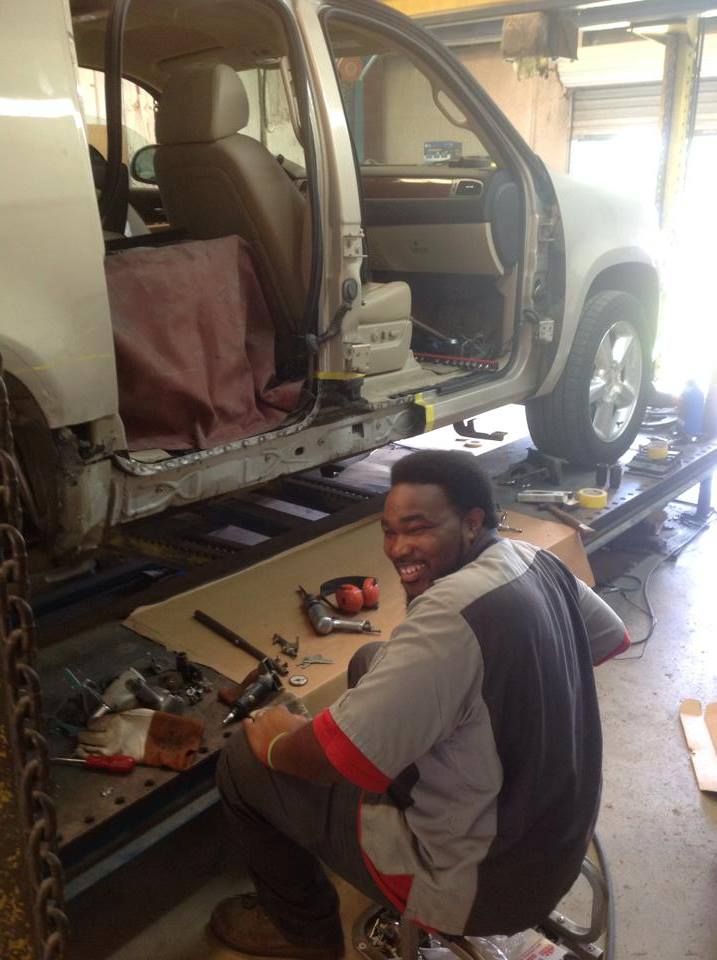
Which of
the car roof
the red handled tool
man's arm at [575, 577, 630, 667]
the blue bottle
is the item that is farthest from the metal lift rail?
the car roof

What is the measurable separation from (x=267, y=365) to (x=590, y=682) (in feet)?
5.09

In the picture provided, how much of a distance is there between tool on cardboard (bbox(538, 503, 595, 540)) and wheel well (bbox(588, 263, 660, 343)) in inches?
40.7

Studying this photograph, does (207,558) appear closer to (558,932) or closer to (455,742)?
(558,932)

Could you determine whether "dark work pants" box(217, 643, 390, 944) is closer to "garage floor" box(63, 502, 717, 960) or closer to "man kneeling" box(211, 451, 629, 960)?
"man kneeling" box(211, 451, 629, 960)

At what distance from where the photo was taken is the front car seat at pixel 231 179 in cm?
272

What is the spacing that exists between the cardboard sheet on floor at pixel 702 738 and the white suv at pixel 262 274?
133cm

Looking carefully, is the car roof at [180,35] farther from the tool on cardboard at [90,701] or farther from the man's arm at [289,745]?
the man's arm at [289,745]

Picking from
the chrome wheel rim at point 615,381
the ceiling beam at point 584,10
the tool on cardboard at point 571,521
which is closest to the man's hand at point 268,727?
the tool on cardboard at point 571,521

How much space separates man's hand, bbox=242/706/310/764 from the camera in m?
1.73

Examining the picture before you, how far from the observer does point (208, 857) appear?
235 cm

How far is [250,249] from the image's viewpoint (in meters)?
2.85

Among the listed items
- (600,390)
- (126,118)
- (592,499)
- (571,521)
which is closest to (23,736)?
(571,521)

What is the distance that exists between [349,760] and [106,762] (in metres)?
0.86

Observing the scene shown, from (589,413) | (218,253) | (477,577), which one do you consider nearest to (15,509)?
(477,577)
